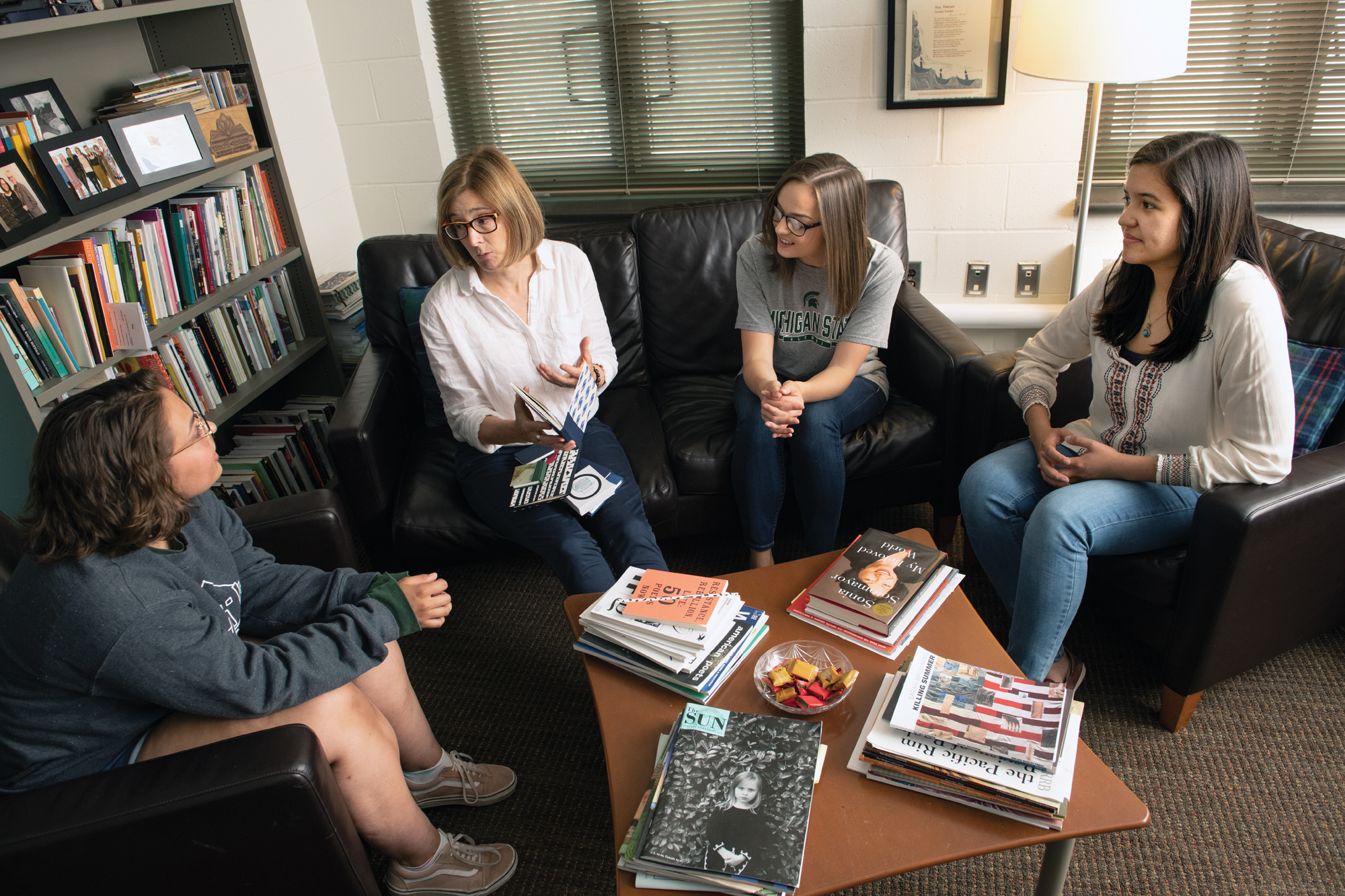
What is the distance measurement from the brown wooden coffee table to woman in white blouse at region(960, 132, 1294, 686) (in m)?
0.33

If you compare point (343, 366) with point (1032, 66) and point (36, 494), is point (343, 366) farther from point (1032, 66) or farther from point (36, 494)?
point (1032, 66)

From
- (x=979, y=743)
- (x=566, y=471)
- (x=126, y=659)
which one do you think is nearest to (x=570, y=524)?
(x=566, y=471)

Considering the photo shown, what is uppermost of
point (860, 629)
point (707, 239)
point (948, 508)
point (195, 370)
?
point (707, 239)

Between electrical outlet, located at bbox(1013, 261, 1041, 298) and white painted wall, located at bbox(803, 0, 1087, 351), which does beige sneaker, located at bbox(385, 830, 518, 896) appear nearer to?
white painted wall, located at bbox(803, 0, 1087, 351)

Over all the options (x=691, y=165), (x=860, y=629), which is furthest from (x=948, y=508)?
(x=691, y=165)

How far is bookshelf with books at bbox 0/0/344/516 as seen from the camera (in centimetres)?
190

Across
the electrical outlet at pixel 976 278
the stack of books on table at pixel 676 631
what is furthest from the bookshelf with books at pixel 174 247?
the electrical outlet at pixel 976 278

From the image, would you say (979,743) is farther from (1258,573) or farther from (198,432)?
(198,432)

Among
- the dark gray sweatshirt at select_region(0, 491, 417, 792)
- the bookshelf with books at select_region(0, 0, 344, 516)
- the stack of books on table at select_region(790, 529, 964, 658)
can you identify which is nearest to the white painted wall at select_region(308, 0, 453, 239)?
the bookshelf with books at select_region(0, 0, 344, 516)

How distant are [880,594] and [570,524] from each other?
29.2 inches

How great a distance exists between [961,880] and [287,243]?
263 centimetres

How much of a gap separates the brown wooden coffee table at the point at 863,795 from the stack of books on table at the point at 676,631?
0.03 meters

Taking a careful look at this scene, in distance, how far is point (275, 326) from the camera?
2.71 meters

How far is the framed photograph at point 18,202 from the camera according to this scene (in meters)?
1.77
